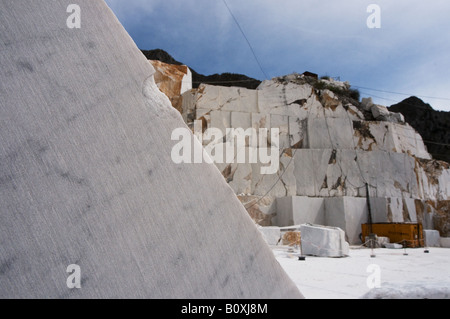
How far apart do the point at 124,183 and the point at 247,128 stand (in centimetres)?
1079

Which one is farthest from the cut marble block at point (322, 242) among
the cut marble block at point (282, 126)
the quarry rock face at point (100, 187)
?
the cut marble block at point (282, 126)

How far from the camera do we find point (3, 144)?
0.80 metres

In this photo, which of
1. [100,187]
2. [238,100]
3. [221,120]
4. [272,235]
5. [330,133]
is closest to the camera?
[100,187]

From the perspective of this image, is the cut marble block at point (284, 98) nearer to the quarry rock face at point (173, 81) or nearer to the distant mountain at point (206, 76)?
the quarry rock face at point (173, 81)

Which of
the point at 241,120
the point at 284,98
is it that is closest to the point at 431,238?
the point at 284,98

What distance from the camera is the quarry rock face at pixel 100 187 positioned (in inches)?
31.7

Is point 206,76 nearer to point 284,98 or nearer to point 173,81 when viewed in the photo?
point 173,81

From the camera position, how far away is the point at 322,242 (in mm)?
5488

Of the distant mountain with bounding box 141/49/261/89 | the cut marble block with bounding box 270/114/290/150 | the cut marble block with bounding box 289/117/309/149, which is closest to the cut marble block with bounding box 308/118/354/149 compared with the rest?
the cut marble block with bounding box 289/117/309/149

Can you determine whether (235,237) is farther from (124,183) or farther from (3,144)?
(3,144)

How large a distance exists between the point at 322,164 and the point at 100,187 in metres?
11.3

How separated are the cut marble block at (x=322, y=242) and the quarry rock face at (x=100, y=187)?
485 cm

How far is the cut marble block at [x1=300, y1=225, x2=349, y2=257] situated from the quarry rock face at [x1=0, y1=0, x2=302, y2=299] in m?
4.85
